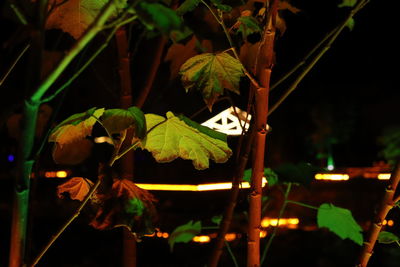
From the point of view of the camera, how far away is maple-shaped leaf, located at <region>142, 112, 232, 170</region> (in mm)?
1115

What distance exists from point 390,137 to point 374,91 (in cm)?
588

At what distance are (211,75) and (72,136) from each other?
1.20 feet

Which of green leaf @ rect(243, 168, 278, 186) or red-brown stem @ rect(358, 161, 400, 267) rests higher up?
green leaf @ rect(243, 168, 278, 186)

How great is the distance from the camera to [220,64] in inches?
45.7

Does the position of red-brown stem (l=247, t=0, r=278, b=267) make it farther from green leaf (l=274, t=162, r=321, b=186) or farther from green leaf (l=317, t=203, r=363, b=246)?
green leaf (l=317, t=203, r=363, b=246)

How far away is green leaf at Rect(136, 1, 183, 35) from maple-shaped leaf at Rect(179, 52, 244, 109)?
49 cm

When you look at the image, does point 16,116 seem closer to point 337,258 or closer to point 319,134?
point 337,258

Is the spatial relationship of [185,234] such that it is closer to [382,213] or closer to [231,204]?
[231,204]

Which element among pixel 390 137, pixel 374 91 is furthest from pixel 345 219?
pixel 374 91

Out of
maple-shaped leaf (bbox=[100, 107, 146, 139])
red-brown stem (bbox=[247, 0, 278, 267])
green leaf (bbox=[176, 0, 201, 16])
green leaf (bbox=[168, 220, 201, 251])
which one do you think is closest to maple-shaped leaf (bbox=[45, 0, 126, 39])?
green leaf (bbox=[176, 0, 201, 16])

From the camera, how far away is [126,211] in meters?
0.94

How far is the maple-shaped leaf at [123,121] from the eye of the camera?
889 millimetres

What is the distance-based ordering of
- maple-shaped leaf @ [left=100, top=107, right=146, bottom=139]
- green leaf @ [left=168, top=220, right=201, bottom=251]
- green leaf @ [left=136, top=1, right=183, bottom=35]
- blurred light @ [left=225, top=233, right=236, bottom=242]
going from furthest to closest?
blurred light @ [left=225, top=233, right=236, bottom=242], green leaf @ [left=168, top=220, right=201, bottom=251], maple-shaped leaf @ [left=100, top=107, right=146, bottom=139], green leaf @ [left=136, top=1, right=183, bottom=35]

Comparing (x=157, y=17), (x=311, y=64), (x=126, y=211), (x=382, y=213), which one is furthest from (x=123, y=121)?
(x=382, y=213)
